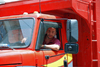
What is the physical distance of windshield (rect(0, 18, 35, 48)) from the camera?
13.0 feet

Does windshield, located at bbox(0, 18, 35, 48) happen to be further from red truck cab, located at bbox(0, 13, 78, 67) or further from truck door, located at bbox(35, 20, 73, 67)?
truck door, located at bbox(35, 20, 73, 67)

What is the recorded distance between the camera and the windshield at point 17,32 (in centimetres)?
397

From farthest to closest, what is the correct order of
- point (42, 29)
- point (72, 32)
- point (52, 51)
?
point (52, 51), point (42, 29), point (72, 32)

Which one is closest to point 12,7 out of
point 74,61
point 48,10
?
point 48,10

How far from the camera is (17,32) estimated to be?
415 cm

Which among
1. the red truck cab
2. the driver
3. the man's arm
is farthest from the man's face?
the man's arm

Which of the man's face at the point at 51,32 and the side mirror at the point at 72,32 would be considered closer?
the side mirror at the point at 72,32

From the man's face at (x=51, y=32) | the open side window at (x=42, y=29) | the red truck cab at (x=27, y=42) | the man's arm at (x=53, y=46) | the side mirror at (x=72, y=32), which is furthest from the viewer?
the man's face at (x=51, y=32)

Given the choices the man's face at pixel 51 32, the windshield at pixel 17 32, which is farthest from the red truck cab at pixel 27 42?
the man's face at pixel 51 32

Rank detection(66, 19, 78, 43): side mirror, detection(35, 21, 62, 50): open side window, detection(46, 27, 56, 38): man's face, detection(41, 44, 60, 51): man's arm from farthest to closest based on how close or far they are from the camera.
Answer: detection(46, 27, 56, 38): man's face < detection(41, 44, 60, 51): man's arm < detection(35, 21, 62, 50): open side window < detection(66, 19, 78, 43): side mirror

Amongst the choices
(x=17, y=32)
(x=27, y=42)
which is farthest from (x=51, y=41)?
(x=17, y=32)

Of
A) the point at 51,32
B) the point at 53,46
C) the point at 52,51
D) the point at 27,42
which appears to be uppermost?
the point at 51,32

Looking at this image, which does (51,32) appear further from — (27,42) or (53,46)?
(27,42)

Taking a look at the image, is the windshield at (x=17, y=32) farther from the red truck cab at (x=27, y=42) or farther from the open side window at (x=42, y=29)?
the open side window at (x=42, y=29)
